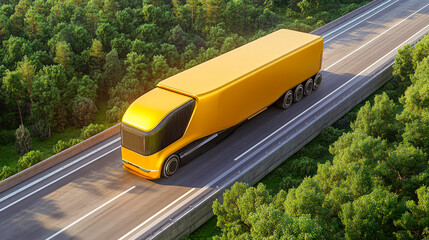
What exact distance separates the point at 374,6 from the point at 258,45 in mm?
31959

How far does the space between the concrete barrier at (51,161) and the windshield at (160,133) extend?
466 cm

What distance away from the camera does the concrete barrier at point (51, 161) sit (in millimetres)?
24719

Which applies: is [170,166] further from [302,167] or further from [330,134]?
[330,134]

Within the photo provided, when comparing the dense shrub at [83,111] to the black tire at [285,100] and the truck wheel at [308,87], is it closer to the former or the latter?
the black tire at [285,100]

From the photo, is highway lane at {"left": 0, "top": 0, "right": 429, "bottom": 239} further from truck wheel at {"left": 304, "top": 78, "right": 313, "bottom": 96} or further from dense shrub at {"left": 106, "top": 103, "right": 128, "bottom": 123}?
dense shrub at {"left": 106, "top": 103, "right": 128, "bottom": 123}

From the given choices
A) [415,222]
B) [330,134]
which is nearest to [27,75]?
[330,134]

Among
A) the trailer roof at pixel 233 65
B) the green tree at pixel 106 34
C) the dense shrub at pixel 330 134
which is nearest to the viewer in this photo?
the trailer roof at pixel 233 65

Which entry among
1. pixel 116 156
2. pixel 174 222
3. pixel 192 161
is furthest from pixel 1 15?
pixel 174 222

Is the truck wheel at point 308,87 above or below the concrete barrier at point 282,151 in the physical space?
above

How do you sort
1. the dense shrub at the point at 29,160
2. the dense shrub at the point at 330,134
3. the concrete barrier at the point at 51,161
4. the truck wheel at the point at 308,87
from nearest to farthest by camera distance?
the concrete barrier at the point at 51,161 → the dense shrub at the point at 29,160 → the dense shrub at the point at 330,134 → the truck wheel at the point at 308,87

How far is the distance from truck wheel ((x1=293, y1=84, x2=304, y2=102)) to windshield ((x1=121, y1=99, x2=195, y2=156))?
1087cm

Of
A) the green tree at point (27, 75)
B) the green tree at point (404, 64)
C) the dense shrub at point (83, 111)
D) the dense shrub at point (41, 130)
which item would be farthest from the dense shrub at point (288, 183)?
the green tree at point (27, 75)

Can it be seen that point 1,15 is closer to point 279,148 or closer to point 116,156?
point 116,156

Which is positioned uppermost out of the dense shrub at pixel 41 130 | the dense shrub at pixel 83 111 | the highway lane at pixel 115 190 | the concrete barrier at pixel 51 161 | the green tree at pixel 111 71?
the concrete barrier at pixel 51 161
